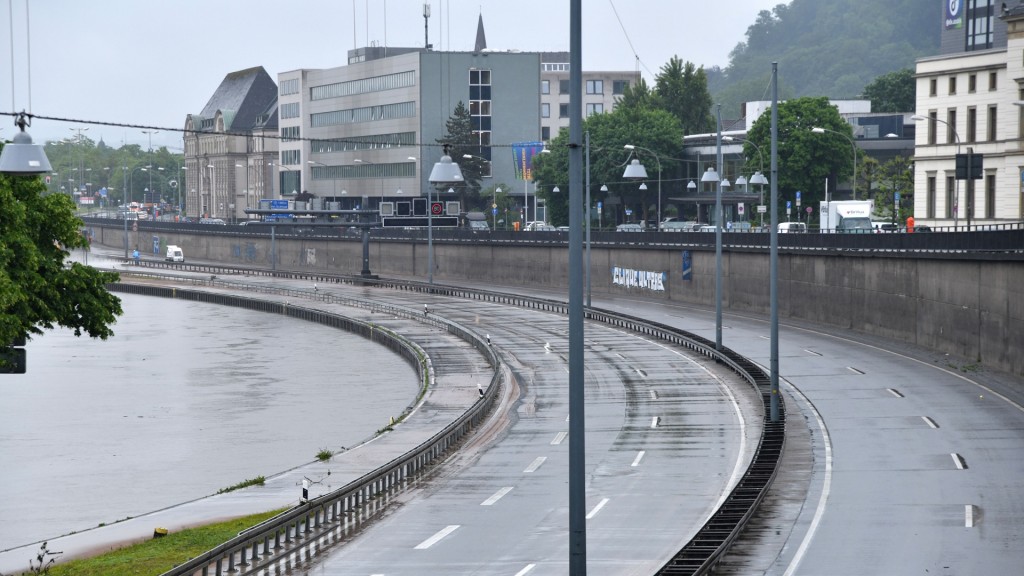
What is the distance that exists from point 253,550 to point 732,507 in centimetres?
1077

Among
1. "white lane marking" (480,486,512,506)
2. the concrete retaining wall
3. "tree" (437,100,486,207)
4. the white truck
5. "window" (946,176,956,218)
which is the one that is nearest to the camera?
"white lane marking" (480,486,512,506)

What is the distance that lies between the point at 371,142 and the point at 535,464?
13916 cm

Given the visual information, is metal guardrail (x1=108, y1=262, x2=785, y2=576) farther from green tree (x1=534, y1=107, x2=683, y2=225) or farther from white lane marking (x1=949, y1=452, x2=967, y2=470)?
green tree (x1=534, y1=107, x2=683, y2=225)

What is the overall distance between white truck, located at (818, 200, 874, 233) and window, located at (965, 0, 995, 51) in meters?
41.6

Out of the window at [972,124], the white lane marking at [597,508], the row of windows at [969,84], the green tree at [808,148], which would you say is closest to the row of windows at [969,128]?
the window at [972,124]

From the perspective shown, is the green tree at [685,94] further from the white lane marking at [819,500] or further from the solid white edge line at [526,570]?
the solid white edge line at [526,570]

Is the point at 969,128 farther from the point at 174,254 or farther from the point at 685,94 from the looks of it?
the point at 174,254

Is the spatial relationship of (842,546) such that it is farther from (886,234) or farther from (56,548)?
(886,234)

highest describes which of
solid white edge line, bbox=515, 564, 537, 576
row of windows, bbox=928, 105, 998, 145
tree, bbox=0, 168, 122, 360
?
row of windows, bbox=928, 105, 998, 145

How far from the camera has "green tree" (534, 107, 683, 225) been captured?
512ft

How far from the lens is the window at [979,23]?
134m

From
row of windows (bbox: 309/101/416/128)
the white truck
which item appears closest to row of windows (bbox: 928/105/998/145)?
the white truck

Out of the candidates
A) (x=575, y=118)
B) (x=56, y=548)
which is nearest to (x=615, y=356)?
(x=56, y=548)

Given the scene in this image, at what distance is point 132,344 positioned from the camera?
98.2m
